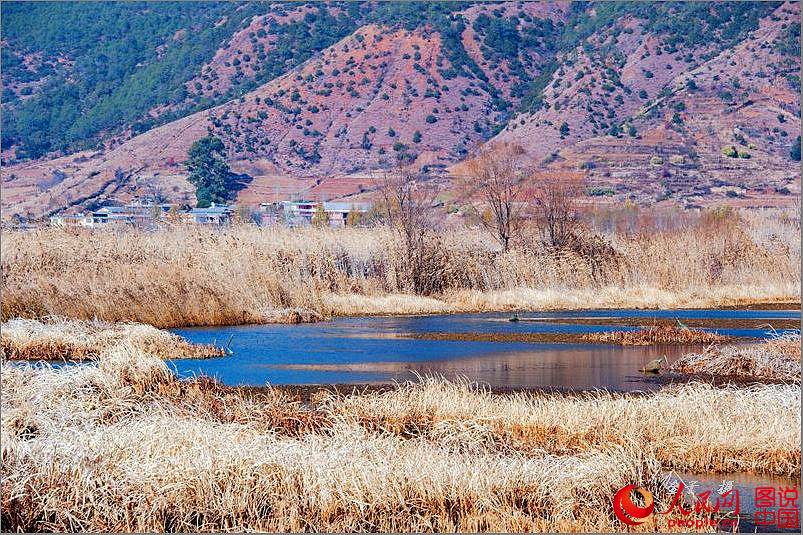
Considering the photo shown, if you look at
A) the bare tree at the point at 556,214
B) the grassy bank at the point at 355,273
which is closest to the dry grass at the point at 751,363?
the grassy bank at the point at 355,273

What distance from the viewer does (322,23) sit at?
527 feet

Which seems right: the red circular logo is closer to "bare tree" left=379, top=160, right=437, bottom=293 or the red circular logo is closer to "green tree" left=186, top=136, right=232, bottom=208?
"bare tree" left=379, top=160, right=437, bottom=293

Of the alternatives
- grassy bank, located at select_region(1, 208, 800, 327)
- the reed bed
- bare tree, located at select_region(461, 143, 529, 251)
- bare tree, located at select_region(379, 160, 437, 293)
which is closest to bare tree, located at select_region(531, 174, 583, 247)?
grassy bank, located at select_region(1, 208, 800, 327)

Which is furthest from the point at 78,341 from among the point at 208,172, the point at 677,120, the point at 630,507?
the point at 677,120

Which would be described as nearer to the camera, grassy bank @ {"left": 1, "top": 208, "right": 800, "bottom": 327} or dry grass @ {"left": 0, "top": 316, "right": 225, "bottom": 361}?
dry grass @ {"left": 0, "top": 316, "right": 225, "bottom": 361}

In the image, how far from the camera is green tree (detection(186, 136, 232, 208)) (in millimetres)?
109125

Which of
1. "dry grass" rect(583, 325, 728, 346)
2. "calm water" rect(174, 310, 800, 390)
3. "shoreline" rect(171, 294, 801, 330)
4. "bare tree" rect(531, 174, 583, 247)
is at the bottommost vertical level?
"shoreline" rect(171, 294, 801, 330)

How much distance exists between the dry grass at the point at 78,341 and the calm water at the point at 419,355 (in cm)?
68

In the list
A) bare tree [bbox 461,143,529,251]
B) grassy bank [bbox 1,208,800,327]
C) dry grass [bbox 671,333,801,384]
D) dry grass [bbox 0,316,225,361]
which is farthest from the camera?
bare tree [bbox 461,143,529,251]

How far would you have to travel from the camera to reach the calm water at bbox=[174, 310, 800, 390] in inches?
826

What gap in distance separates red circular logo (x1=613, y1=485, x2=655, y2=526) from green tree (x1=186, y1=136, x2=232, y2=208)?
3818 inches

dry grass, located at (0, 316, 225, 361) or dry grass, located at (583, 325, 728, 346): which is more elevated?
dry grass, located at (0, 316, 225, 361)

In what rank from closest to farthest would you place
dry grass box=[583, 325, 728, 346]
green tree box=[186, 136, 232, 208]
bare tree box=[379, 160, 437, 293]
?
dry grass box=[583, 325, 728, 346] → bare tree box=[379, 160, 437, 293] → green tree box=[186, 136, 232, 208]

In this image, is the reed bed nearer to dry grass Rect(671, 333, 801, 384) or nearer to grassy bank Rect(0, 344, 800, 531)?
grassy bank Rect(0, 344, 800, 531)
